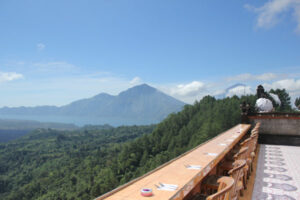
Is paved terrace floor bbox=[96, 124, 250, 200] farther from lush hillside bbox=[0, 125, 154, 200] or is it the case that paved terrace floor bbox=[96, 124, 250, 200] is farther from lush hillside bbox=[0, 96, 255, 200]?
Answer: lush hillside bbox=[0, 125, 154, 200]

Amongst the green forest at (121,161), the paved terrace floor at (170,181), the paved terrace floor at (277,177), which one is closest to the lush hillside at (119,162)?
the green forest at (121,161)

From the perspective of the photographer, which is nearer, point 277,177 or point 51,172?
point 277,177

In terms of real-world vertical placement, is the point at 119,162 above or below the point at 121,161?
below

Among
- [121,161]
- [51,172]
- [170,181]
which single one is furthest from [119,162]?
[170,181]

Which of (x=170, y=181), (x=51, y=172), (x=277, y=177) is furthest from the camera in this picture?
(x=51, y=172)

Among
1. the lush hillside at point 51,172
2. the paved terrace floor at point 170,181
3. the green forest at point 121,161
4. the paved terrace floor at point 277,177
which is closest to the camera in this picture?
the paved terrace floor at point 170,181

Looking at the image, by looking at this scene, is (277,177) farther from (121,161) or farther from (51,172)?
(51,172)

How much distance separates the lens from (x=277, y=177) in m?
4.86

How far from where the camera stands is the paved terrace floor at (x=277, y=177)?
3910 mm

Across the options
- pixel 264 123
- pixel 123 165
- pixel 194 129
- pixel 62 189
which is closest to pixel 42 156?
pixel 62 189

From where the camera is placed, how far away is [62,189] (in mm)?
61625

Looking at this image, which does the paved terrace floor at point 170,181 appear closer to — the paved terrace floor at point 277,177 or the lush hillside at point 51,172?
the paved terrace floor at point 277,177

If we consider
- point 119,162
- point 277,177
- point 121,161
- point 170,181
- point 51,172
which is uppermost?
point 170,181

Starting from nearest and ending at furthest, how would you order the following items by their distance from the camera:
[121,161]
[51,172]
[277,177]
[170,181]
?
[170,181] → [277,177] → [121,161] → [51,172]
